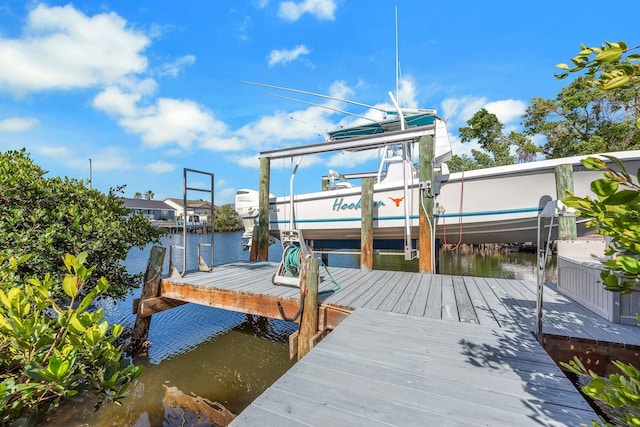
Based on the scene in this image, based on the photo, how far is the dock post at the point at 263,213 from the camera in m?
7.73

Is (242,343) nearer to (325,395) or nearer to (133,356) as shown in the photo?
(133,356)

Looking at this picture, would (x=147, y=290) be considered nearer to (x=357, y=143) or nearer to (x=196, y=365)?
(x=196, y=365)

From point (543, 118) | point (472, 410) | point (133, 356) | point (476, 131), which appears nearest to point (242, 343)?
point (133, 356)

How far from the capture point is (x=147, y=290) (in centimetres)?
490

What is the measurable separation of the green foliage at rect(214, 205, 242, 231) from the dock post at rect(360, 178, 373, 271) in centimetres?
5045

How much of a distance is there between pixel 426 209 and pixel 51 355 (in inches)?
236

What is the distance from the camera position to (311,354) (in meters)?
2.55

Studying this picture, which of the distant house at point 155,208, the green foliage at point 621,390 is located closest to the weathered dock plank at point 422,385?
the green foliage at point 621,390

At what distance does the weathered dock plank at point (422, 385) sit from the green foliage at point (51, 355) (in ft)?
2.73

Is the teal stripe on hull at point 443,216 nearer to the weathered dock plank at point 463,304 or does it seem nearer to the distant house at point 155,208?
the weathered dock plank at point 463,304

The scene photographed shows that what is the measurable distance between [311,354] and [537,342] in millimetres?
2096

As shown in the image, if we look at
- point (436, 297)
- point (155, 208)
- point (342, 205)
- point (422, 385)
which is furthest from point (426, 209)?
point (155, 208)

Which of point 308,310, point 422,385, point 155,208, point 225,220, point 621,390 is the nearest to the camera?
point 621,390

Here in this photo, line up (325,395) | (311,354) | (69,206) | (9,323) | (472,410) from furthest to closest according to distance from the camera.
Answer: (69,206) → (311,354) → (325,395) → (472,410) → (9,323)
